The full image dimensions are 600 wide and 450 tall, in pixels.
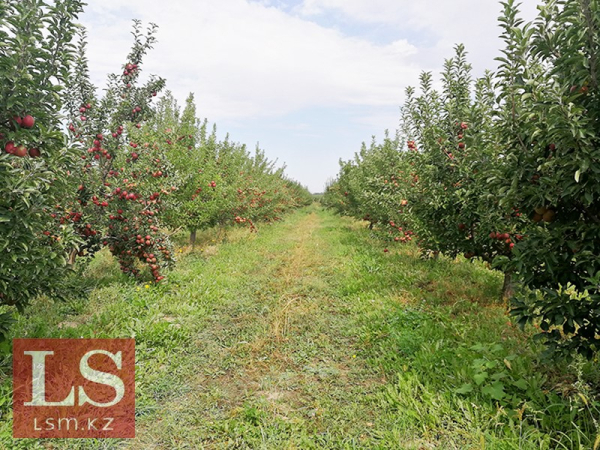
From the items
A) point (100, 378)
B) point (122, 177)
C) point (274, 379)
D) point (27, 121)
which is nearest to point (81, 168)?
point (122, 177)

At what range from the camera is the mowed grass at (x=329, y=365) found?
323 cm

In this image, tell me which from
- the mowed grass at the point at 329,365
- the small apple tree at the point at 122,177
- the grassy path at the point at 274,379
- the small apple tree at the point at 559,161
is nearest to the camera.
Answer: the small apple tree at the point at 559,161

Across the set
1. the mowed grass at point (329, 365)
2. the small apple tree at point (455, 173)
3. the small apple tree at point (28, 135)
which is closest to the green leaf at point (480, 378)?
the mowed grass at point (329, 365)

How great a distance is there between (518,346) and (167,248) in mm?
6598

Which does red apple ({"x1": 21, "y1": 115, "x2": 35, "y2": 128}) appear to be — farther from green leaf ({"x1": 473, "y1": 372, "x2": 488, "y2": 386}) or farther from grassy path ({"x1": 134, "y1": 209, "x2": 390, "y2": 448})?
green leaf ({"x1": 473, "y1": 372, "x2": 488, "y2": 386})

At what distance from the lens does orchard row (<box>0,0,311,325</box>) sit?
340 centimetres

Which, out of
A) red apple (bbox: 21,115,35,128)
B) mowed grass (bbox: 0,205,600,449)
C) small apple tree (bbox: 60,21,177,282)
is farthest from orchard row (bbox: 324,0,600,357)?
small apple tree (bbox: 60,21,177,282)

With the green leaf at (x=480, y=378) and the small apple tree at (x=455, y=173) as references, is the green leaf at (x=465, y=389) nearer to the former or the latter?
the green leaf at (x=480, y=378)

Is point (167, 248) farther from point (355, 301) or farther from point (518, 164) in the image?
point (518, 164)

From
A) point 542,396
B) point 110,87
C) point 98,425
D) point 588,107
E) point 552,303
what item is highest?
point 110,87

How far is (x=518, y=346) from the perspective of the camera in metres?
4.43

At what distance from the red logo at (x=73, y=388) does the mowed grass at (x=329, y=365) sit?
117mm

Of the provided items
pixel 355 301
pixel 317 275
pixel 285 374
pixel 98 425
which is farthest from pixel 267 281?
pixel 98 425

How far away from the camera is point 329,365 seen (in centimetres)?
464
